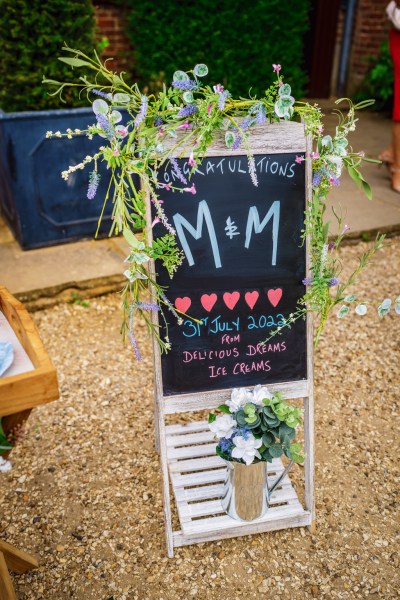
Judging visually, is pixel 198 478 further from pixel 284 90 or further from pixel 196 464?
pixel 284 90

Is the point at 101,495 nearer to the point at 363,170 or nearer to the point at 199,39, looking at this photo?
the point at 363,170

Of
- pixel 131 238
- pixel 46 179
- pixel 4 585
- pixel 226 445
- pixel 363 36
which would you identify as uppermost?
pixel 131 238

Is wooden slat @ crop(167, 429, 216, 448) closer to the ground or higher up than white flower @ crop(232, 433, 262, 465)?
closer to the ground

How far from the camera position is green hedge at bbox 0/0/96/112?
3473mm

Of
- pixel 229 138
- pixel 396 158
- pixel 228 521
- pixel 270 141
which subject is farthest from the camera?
pixel 396 158

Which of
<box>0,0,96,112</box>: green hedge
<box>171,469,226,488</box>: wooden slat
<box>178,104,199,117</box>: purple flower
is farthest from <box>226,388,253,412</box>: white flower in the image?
<box>0,0,96,112</box>: green hedge

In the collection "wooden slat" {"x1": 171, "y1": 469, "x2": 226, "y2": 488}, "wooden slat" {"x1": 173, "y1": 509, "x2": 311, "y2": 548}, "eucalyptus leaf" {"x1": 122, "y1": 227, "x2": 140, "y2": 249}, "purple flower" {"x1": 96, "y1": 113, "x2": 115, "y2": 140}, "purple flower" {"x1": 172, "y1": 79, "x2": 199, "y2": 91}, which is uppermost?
"purple flower" {"x1": 172, "y1": 79, "x2": 199, "y2": 91}

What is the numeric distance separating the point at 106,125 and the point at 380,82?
6.52m

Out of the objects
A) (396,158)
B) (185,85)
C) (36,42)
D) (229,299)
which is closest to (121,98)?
(185,85)

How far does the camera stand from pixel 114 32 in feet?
17.8

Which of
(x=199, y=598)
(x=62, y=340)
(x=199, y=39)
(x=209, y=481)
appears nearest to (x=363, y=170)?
(x=199, y=39)

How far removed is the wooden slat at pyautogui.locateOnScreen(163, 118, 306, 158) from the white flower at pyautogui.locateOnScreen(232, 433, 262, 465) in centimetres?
88

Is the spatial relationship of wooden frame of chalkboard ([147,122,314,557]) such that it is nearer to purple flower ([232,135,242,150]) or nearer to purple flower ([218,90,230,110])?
purple flower ([232,135,242,150])

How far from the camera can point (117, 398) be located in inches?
104
